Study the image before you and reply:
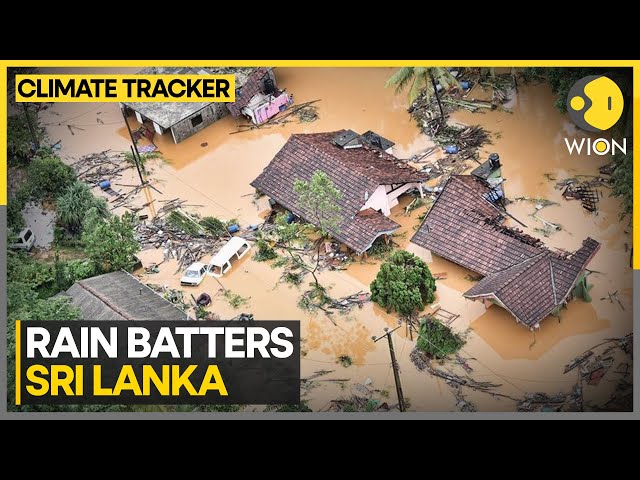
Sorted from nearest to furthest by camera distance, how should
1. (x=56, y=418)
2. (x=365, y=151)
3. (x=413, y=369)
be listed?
(x=56, y=418) → (x=413, y=369) → (x=365, y=151)

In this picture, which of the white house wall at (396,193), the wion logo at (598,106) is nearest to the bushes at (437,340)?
the white house wall at (396,193)

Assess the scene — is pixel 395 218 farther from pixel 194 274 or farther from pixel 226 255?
pixel 194 274

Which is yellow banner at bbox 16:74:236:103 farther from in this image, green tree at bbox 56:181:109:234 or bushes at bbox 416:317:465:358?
bushes at bbox 416:317:465:358

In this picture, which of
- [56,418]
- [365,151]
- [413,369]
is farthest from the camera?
[365,151]

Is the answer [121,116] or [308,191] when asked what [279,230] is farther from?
[121,116]

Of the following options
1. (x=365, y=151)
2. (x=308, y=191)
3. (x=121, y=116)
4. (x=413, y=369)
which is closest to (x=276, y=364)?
(x=413, y=369)

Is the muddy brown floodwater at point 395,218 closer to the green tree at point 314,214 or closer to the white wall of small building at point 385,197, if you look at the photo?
the white wall of small building at point 385,197

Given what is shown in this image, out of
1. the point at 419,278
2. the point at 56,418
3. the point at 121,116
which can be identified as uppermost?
the point at 121,116
